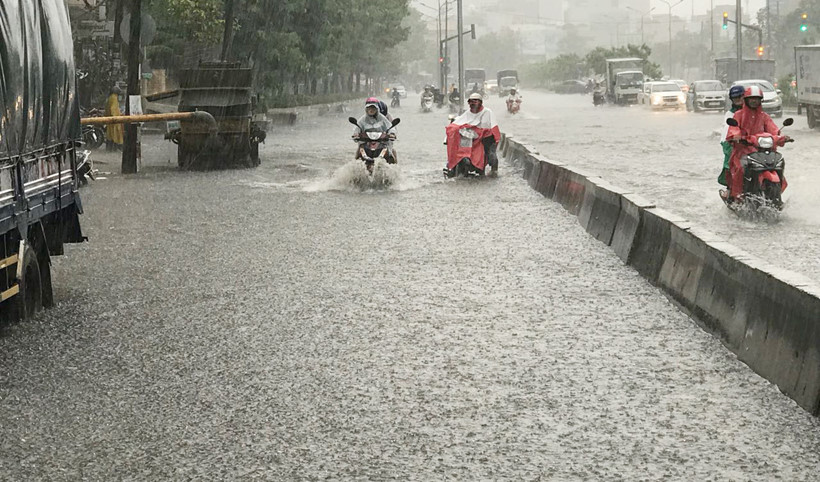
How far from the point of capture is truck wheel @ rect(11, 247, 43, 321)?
9.27 m

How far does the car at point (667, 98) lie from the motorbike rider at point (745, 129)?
4847cm

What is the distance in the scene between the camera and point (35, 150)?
980 centimetres

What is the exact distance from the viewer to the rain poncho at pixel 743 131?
50.3 ft

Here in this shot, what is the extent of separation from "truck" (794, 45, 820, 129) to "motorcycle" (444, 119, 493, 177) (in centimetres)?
1830

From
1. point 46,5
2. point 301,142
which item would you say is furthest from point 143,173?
point 46,5

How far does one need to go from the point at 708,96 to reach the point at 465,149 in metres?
38.1

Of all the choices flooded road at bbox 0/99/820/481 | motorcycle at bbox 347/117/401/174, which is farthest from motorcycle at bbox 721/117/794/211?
motorcycle at bbox 347/117/401/174

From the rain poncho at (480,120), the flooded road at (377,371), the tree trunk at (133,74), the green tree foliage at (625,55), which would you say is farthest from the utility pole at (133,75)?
the green tree foliage at (625,55)

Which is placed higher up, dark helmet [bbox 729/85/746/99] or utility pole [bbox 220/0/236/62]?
utility pole [bbox 220/0/236/62]

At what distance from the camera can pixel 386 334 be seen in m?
8.75

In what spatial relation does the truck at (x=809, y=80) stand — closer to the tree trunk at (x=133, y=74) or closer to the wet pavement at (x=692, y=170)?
the wet pavement at (x=692, y=170)

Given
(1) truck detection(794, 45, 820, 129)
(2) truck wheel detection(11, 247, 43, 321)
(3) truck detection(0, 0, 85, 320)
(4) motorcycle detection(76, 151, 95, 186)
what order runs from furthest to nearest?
(1) truck detection(794, 45, 820, 129) → (4) motorcycle detection(76, 151, 95, 186) → (2) truck wheel detection(11, 247, 43, 321) → (3) truck detection(0, 0, 85, 320)

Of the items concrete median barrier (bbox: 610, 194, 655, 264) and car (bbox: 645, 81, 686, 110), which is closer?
concrete median barrier (bbox: 610, 194, 655, 264)

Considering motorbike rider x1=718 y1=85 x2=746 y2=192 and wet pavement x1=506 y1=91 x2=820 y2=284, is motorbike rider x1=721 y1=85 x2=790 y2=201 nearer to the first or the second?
motorbike rider x1=718 y1=85 x2=746 y2=192
